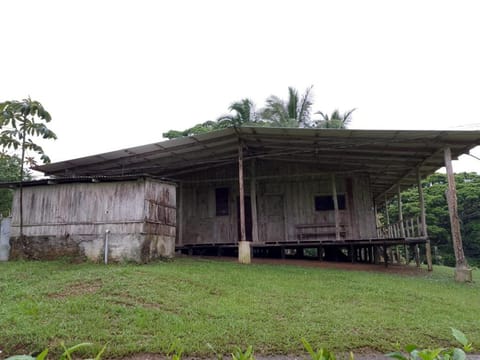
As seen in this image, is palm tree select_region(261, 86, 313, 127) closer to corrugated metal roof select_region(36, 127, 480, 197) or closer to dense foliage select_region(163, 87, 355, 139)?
dense foliage select_region(163, 87, 355, 139)

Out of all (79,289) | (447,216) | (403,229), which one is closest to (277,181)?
(403,229)

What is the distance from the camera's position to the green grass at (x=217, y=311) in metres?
4.96

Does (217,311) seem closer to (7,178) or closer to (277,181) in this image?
(277,181)

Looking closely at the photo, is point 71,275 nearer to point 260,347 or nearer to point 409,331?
point 260,347

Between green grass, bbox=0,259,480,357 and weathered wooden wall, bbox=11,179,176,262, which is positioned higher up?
weathered wooden wall, bbox=11,179,176,262

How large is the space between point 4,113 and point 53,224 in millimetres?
3486

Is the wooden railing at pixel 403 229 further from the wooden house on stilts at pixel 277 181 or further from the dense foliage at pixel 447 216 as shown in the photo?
the dense foliage at pixel 447 216

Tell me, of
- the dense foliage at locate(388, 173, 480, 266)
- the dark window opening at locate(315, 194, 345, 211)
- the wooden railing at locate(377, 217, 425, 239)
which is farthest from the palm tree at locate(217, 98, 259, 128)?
the dense foliage at locate(388, 173, 480, 266)

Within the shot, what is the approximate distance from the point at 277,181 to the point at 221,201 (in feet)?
7.98

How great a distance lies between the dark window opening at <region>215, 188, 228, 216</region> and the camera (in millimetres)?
Answer: 15476

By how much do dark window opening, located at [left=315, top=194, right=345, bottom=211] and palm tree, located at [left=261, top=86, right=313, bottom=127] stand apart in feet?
27.0

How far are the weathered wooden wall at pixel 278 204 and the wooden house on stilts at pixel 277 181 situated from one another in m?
0.04

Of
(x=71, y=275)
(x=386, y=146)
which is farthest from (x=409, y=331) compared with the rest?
(x=386, y=146)

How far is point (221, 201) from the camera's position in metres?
15.6
